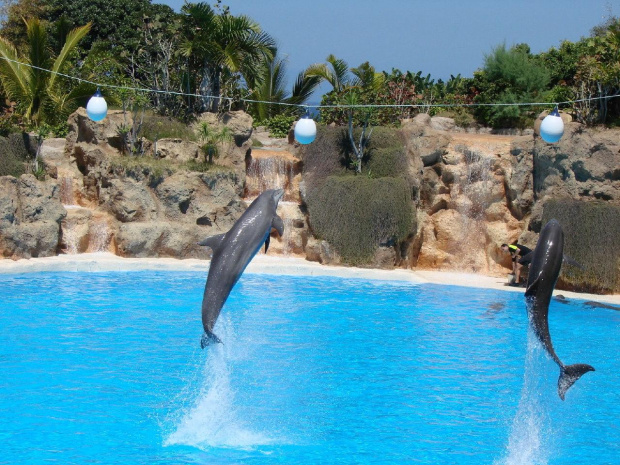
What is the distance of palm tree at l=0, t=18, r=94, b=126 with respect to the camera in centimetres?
1906

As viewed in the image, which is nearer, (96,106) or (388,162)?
(96,106)

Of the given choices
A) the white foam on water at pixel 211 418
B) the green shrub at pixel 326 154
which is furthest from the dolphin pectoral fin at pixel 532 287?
the green shrub at pixel 326 154

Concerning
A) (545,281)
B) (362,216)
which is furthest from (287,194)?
(545,281)

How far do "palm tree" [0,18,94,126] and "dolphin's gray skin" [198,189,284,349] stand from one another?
14052 millimetres

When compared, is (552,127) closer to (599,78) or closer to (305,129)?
(305,129)

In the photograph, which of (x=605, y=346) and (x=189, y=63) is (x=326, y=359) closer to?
(x=605, y=346)

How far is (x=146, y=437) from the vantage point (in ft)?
23.3

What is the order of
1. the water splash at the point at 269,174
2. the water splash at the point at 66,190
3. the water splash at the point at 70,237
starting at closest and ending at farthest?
the water splash at the point at 70,237 < the water splash at the point at 66,190 < the water splash at the point at 269,174

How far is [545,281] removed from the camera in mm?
5801

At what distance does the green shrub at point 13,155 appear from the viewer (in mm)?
16219

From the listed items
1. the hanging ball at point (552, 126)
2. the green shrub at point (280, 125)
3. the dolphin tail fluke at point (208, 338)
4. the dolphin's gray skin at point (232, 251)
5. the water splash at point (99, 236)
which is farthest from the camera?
the green shrub at point (280, 125)

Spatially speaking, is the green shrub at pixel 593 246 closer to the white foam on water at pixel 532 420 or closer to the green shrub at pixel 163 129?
the white foam on water at pixel 532 420

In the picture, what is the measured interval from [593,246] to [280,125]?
10.6 m

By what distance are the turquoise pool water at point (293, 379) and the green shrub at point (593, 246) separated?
100 centimetres
